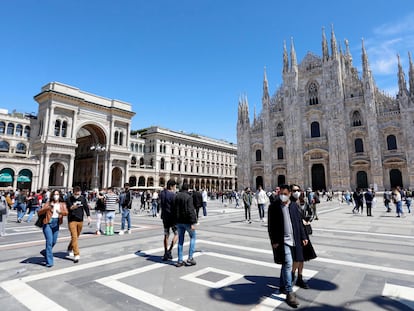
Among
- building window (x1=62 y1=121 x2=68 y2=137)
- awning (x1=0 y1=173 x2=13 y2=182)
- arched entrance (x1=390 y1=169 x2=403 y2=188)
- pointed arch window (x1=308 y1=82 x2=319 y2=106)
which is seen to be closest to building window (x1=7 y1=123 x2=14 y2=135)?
building window (x1=62 y1=121 x2=68 y2=137)

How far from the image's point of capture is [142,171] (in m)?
51.8

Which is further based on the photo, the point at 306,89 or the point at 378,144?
the point at 306,89

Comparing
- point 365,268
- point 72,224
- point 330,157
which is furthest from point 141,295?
point 330,157

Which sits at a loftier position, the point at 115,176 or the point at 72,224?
the point at 115,176

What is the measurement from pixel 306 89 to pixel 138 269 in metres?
44.2

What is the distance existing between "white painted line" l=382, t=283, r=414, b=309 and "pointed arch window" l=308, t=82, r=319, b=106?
138 feet

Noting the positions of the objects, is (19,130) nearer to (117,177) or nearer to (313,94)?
(117,177)

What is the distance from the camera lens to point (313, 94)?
42156 millimetres

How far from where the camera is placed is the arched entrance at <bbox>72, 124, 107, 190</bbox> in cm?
4312

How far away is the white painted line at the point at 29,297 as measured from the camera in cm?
338

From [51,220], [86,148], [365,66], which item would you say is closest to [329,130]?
[365,66]

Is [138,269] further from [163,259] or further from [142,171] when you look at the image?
[142,171]

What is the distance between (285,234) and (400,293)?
6.38 feet

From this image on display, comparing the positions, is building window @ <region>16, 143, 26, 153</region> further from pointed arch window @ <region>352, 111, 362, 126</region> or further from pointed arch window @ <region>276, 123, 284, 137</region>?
pointed arch window @ <region>352, 111, 362, 126</region>
